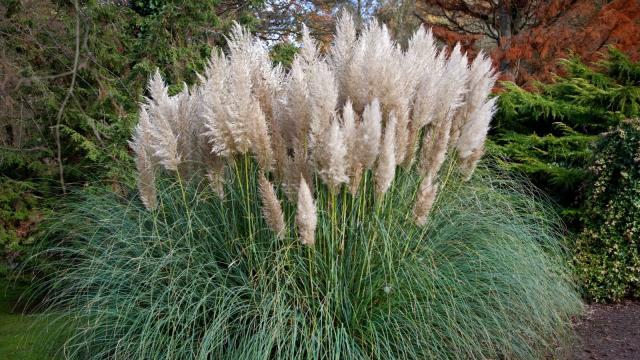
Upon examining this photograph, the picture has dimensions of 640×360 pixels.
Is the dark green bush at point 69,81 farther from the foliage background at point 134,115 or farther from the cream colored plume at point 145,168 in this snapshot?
the cream colored plume at point 145,168

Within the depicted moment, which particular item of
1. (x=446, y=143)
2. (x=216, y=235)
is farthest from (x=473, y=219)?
(x=216, y=235)

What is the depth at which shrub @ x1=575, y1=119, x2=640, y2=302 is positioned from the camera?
4.41m

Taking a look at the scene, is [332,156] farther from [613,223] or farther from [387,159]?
[613,223]

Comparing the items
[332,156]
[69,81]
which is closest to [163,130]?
[332,156]

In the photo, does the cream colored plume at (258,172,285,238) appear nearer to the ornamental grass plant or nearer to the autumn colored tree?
the ornamental grass plant

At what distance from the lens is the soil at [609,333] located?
11.3ft

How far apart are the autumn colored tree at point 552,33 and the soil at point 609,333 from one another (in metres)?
3.94

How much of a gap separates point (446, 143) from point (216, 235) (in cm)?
137

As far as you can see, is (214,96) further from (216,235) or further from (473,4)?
(473,4)

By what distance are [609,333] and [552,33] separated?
557 centimetres

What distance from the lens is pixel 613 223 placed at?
4.48 m

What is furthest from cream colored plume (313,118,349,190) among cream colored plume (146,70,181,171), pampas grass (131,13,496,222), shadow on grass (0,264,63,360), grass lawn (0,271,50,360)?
grass lawn (0,271,50,360)

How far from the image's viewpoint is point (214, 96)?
273 centimetres

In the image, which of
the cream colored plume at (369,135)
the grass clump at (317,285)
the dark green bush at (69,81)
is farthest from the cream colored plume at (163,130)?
the dark green bush at (69,81)
